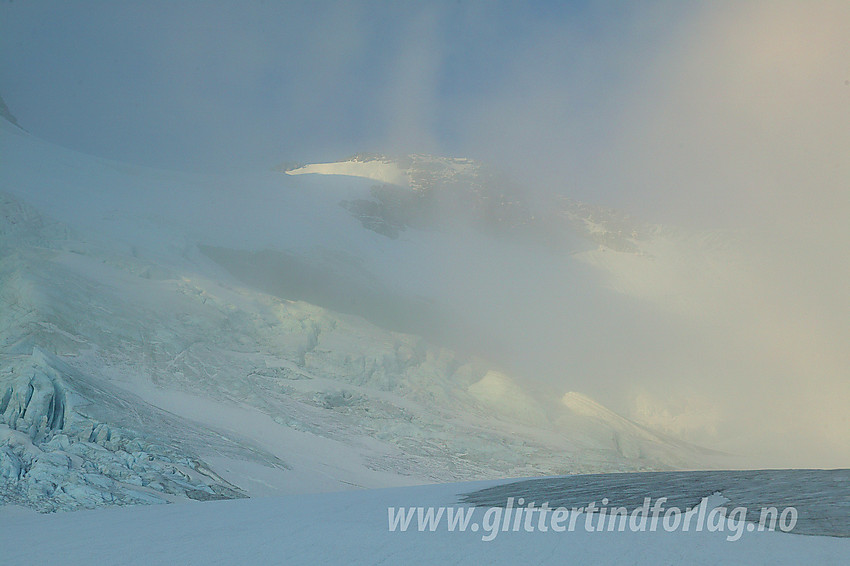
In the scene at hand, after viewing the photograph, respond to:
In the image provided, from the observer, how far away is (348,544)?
501 centimetres

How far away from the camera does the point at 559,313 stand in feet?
207

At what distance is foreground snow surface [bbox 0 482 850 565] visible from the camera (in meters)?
4.40

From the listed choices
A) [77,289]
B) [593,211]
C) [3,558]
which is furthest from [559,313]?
[3,558]

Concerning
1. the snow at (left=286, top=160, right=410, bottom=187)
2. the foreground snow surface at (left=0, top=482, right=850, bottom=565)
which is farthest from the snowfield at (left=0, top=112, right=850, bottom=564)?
the snow at (left=286, top=160, right=410, bottom=187)

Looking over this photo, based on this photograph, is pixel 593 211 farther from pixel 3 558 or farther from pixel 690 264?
pixel 3 558

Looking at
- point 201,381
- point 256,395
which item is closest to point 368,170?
point 256,395

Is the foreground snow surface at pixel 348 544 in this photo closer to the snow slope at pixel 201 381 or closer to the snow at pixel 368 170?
the snow slope at pixel 201 381

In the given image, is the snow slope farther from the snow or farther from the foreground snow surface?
the snow

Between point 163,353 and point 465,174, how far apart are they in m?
76.3

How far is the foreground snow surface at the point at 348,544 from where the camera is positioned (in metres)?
4.40

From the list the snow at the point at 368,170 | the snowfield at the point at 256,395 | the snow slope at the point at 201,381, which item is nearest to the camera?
the snowfield at the point at 256,395

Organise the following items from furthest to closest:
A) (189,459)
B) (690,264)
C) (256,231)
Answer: (690,264)
(256,231)
(189,459)

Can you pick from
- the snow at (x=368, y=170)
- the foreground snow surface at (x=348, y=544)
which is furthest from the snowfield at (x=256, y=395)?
the snow at (x=368, y=170)

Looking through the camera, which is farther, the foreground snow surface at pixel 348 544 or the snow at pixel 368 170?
the snow at pixel 368 170
